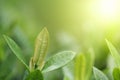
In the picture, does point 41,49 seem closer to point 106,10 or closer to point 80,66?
point 80,66

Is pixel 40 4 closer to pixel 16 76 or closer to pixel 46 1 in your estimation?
pixel 46 1

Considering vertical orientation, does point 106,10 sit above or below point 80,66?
below

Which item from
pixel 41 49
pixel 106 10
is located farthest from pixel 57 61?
pixel 106 10

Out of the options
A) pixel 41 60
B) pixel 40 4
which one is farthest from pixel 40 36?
pixel 40 4

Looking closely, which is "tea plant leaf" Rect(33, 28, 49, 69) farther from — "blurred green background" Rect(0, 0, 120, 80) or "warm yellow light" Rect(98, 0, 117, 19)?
"warm yellow light" Rect(98, 0, 117, 19)

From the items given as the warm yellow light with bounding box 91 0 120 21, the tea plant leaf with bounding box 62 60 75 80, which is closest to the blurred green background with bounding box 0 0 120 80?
the warm yellow light with bounding box 91 0 120 21

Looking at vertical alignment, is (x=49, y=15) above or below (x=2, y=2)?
below
